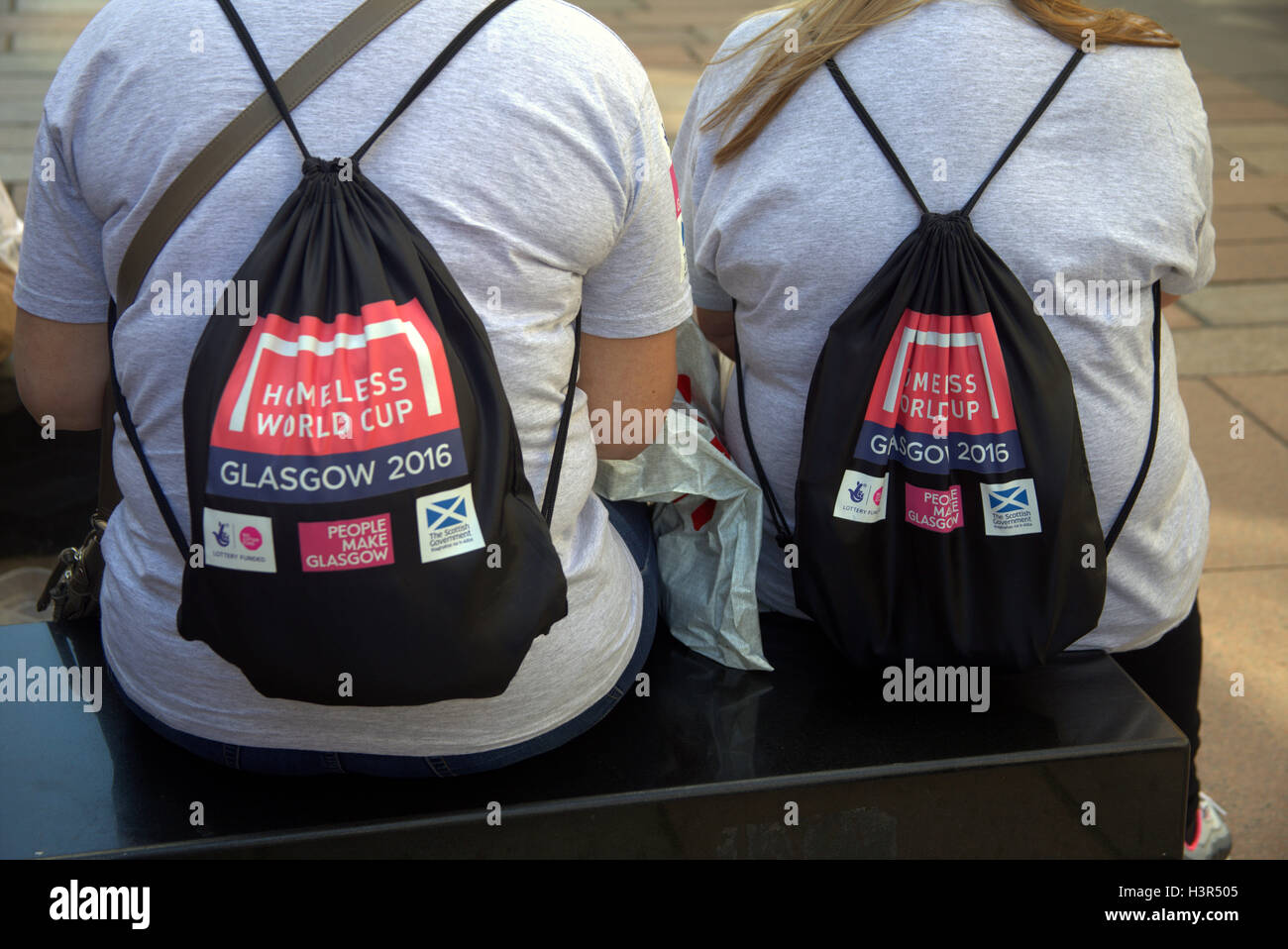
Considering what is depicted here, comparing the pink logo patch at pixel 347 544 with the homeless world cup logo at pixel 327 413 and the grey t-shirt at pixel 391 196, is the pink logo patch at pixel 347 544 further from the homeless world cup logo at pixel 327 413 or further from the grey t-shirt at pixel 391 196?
the grey t-shirt at pixel 391 196

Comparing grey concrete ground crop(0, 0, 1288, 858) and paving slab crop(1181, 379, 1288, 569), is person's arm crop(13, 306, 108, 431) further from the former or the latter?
paving slab crop(1181, 379, 1288, 569)

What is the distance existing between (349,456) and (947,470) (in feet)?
2.56

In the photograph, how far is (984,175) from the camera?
5.52ft

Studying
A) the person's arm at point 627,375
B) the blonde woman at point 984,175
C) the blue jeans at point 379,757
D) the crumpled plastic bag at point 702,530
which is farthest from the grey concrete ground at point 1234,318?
the person's arm at point 627,375

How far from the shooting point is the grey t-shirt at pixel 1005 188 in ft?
5.52

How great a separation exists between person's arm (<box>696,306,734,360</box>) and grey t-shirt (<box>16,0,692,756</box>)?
0.43 meters

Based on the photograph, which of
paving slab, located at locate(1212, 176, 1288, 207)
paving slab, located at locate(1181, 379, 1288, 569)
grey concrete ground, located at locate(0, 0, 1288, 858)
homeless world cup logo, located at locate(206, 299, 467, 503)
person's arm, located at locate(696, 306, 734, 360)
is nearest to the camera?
homeless world cup logo, located at locate(206, 299, 467, 503)

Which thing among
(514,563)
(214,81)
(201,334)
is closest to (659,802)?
(514,563)

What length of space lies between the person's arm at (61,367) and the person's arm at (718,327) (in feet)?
2.98

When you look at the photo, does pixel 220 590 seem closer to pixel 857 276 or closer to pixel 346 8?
pixel 346 8

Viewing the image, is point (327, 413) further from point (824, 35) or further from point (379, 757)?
point (824, 35)

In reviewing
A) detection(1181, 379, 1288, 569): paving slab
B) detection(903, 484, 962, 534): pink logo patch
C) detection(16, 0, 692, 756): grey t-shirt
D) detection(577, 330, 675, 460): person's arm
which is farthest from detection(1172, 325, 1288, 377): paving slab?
detection(16, 0, 692, 756): grey t-shirt

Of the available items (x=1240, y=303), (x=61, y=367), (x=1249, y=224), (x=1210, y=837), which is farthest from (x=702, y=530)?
Result: (x=1249, y=224)

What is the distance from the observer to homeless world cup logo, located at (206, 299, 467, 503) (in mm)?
1303
